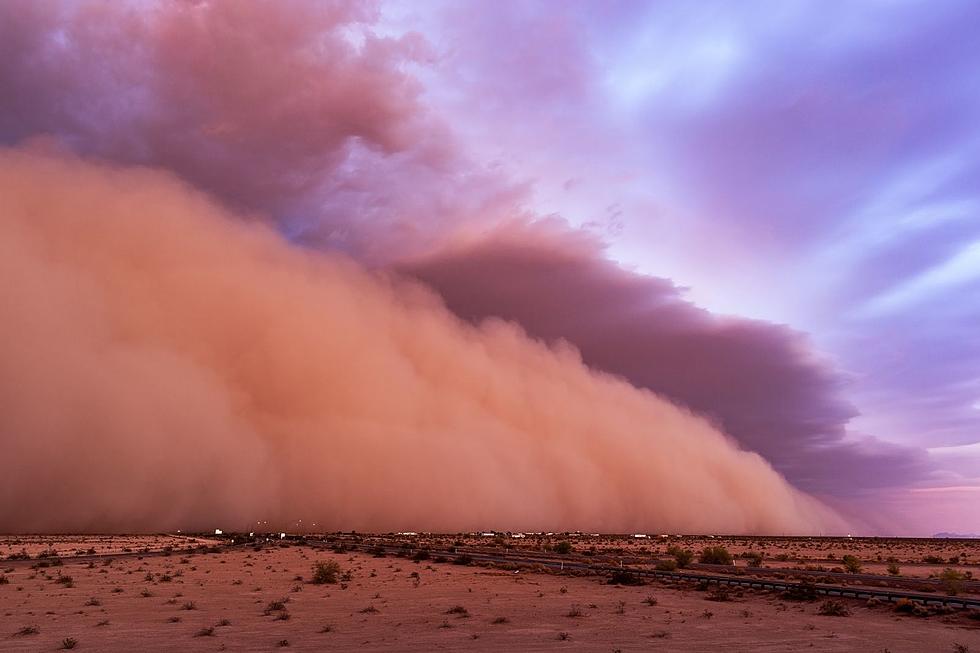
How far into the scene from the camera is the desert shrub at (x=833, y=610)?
1160 inches

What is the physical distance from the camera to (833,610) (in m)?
29.8

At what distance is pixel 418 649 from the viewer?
21203mm

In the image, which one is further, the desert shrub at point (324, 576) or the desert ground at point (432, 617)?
the desert shrub at point (324, 576)

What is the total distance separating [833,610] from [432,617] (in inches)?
663

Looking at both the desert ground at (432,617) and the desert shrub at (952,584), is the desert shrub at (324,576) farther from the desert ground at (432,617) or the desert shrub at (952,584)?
the desert shrub at (952,584)

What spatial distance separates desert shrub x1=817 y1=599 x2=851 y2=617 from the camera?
29469mm

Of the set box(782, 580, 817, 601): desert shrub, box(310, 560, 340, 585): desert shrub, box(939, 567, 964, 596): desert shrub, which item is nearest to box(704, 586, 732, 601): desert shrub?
box(782, 580, 817, 601): desert shrub

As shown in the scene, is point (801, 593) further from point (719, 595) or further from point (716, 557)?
point (716, 557)

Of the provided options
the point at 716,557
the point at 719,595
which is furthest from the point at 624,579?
the point at 716,557

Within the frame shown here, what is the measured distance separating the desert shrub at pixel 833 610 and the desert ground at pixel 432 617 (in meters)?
0.27

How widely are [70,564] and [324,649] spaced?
152 ft

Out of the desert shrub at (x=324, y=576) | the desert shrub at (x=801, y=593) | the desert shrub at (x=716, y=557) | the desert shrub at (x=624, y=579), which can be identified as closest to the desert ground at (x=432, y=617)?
the desert shrub at (x=324, y=576)

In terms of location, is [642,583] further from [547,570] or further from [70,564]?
[70,564]

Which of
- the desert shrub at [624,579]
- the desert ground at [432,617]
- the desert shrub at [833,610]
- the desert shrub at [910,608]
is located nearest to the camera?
the desert ground at [432,617]
